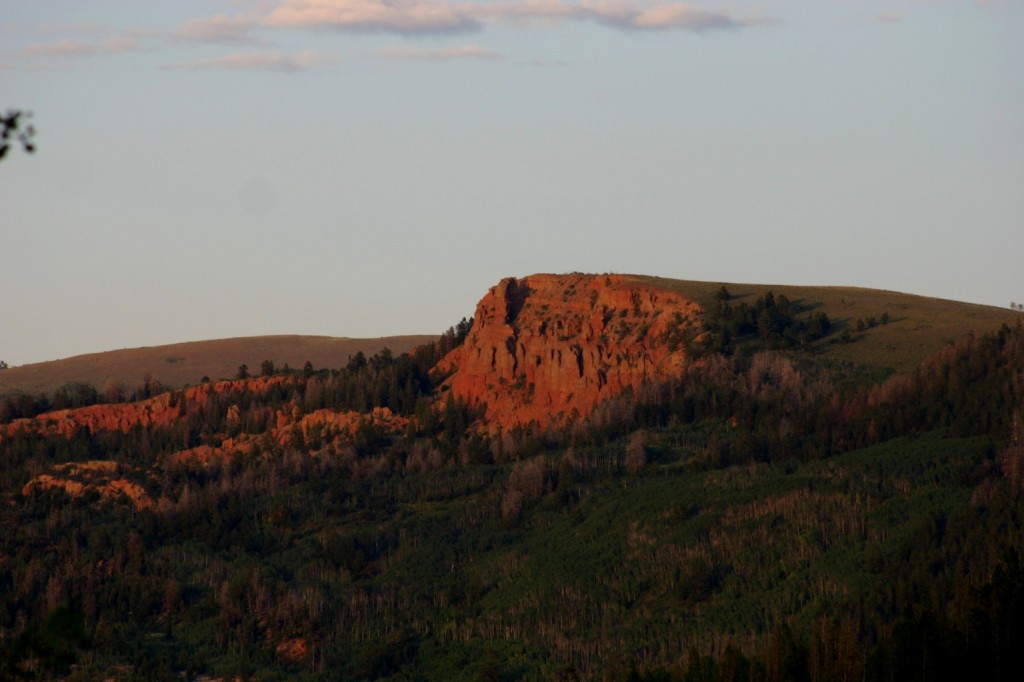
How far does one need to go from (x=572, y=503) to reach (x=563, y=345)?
30355 mm

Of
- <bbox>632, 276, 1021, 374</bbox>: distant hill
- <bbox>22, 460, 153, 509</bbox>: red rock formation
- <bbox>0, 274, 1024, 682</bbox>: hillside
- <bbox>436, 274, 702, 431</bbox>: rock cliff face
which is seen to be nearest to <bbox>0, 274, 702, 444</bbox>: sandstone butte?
<bbox>436, 274, 702, 431</bbox>: rock cliff face

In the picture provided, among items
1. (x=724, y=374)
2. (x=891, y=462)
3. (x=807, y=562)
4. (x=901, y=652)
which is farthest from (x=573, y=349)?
(x=901, y=652)

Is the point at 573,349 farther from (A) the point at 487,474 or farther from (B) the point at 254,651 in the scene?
(B) the point at 254,651

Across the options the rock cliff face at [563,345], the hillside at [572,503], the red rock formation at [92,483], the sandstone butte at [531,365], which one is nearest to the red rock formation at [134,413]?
the sandstone butte at [531,365]

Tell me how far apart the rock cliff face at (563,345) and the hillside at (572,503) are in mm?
311

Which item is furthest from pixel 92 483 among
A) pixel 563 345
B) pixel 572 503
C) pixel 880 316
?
pixel 880 316

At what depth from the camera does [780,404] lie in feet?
523

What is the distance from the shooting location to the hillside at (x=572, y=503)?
379 ft

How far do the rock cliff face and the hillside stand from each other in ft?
1.02

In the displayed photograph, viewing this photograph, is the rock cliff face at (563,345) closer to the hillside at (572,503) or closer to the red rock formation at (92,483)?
the hillside at (572,503)

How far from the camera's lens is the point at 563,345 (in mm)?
177750

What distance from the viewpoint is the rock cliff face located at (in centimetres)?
17525

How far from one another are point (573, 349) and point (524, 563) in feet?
137

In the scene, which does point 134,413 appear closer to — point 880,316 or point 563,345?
point 563,345
